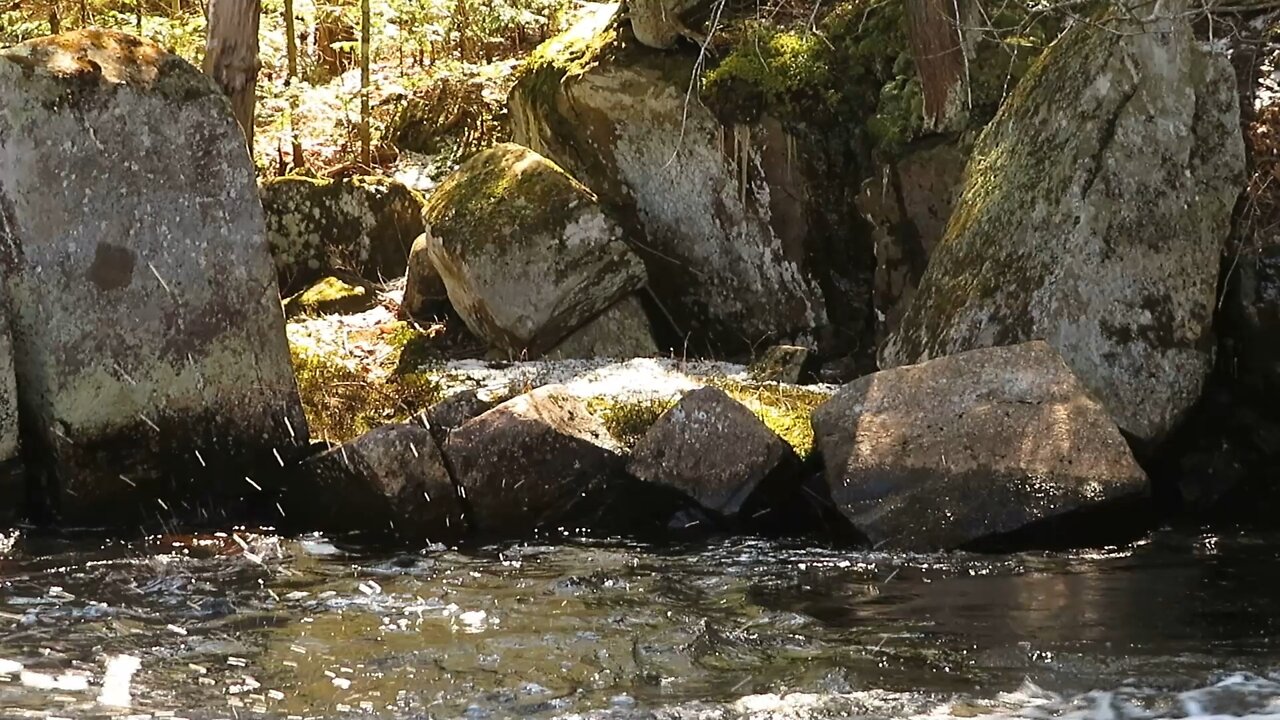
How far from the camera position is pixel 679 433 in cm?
703

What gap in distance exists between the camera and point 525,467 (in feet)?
23.2

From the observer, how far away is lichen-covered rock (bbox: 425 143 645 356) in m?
9.51

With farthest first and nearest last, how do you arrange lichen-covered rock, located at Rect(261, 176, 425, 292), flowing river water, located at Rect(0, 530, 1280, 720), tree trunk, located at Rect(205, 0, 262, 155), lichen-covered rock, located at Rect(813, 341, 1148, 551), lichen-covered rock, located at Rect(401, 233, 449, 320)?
lichen-covered rock, located at Rect(261, 176, 425, 292) → lichen-covered rock, located at Rect(401, 233, 449, 320) → tree trunk, located at Rect(205, 0, 262, 155) → lichen-covered rock, located at Rect(813, 341, 1148, 551) → flowing river water, located at Rect(0, 530, 1280, 720)

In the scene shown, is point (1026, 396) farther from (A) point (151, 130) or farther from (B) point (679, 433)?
(A) point (151, 130)

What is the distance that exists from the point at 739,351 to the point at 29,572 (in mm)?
5214

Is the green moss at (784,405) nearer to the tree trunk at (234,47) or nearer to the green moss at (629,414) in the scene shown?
the green moss at (629,414)

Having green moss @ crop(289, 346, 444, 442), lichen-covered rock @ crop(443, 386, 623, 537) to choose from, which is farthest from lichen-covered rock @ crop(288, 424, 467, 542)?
green moss @ crop(289, 346, 444, 442)

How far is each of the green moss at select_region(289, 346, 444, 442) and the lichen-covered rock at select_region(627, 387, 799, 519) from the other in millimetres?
1728

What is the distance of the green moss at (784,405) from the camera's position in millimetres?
7281

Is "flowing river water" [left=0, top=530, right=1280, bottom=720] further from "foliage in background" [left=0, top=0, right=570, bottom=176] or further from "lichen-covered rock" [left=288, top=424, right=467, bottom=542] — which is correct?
"foliage in background" [left=0, top=0, right=570, bottom=176]

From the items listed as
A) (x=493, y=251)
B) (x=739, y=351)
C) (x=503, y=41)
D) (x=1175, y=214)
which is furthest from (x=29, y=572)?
(x=503, y=41)

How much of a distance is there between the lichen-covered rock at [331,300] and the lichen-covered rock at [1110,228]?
15.5 feet

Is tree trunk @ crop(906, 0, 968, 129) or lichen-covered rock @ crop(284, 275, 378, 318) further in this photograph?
lichen-covered rock @ crop(284, 275, 378, 318)

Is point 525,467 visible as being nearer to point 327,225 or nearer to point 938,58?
point 938,58
